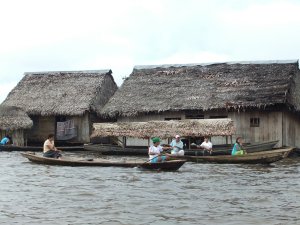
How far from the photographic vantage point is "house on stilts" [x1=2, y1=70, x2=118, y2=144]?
3359cm

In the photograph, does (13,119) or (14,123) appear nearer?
(14,123)

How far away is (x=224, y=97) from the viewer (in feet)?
96.6

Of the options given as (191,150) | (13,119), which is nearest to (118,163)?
(191,150)

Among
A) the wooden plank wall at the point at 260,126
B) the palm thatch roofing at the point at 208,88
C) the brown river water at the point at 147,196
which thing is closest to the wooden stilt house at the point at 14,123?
the palm thatch roofing at the point at 208,88

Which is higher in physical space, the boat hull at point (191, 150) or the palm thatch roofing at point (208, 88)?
the palm thatch roofing at point (208, 88)

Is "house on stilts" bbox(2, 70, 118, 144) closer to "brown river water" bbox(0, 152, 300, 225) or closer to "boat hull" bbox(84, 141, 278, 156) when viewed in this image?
"boat hull" bbox(84, 141, 278, 156)

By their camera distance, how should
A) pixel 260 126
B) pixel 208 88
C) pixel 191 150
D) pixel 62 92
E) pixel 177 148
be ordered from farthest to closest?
pixel 62 92 < pixel 208 88 < pixel 260 126 < pixel 191 150 < pixel 177 148

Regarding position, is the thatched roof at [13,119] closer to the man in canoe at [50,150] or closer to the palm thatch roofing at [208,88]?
the palm thatch roofing at [208,88]

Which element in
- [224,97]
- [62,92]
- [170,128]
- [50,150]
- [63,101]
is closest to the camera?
[50,150]

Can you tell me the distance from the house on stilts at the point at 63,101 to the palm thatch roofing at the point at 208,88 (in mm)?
2144

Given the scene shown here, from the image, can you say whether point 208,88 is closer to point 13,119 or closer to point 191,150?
point 191,150

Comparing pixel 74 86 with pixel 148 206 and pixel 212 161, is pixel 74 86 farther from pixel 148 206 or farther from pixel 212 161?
pixel 148 206

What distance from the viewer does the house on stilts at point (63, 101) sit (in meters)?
33.6

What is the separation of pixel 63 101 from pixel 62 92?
3.67 feet
